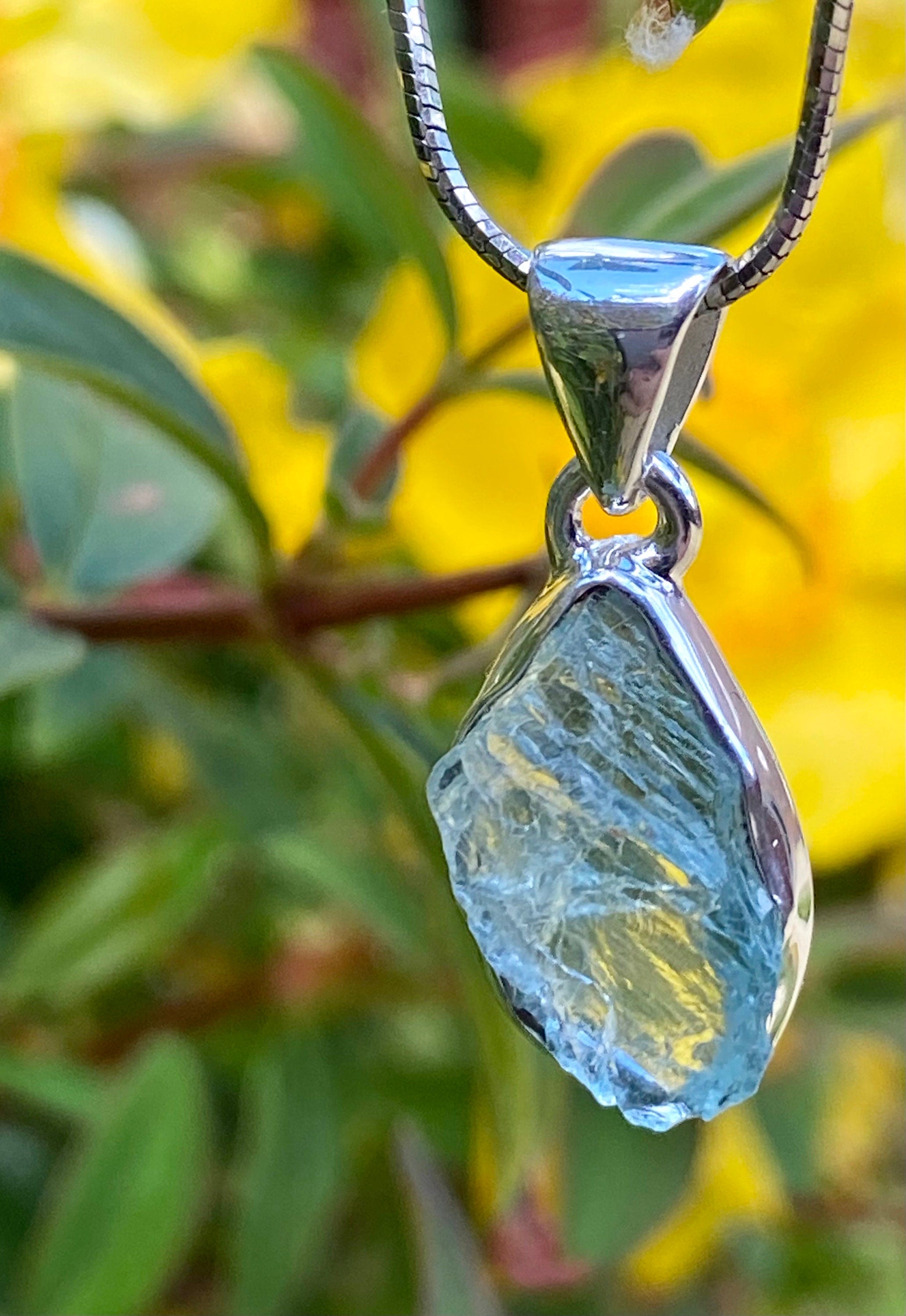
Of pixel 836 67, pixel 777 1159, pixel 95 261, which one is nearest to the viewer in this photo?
pixel 836 67

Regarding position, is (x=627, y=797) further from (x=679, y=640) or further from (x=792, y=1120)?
(x=792, y=1120)

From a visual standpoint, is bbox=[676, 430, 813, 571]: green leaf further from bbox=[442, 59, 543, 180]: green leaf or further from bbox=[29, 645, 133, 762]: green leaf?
bbox=[442, 59, 543, 180]: green leaf

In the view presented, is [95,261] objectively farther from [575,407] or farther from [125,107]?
[575,407]

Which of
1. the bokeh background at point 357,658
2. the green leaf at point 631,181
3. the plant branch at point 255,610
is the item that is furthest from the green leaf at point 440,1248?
the green leaf at point 631,181

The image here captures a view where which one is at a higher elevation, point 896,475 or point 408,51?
point 408,51

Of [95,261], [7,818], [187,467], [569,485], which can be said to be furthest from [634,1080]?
[7,818]

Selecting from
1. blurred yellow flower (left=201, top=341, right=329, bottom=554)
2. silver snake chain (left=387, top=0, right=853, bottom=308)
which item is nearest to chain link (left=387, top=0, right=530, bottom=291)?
silver snake chain (left=387, top=0, right=853, bottom=308)
